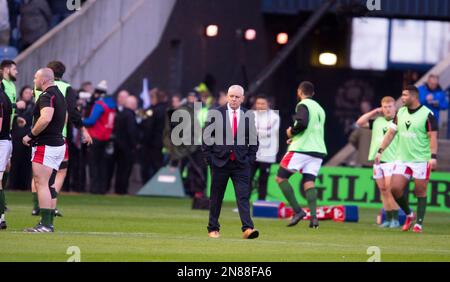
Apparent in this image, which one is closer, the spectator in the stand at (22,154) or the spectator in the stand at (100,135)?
the spectator in the stand at (22,154)

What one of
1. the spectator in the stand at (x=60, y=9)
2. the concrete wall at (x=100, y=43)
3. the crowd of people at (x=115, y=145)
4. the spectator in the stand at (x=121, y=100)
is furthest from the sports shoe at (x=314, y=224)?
the spectator in the stand at (x=60, y=9)

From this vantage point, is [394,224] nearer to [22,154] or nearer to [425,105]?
[425,105]

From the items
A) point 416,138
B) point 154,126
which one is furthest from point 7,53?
point 416,138

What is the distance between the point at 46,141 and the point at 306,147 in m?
5.42

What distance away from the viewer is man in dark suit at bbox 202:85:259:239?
59.8 ft

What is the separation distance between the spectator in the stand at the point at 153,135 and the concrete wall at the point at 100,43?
1381 millimetres

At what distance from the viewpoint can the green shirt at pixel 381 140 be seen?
75.7ft

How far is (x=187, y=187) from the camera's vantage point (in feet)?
104

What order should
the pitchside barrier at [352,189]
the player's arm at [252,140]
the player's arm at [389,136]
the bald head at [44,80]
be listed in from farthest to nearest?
the pitchside barrier at [352,189]
the player's arm at [389,136]
the player's arm at [252,140]
the bald head at [44,80]

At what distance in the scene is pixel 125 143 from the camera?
3070cm

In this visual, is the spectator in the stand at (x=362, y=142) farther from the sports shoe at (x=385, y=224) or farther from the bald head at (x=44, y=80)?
the bald head at (x=44, y=80)

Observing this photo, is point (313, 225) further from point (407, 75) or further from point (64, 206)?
point (407, 75)
